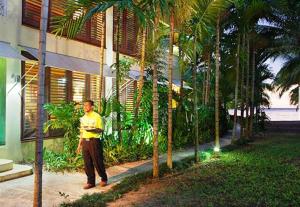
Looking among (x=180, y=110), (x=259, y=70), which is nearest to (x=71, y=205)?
(x=180, y=110)

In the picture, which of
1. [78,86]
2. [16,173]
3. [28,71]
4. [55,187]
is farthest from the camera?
[78,86]

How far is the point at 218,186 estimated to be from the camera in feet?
28.0

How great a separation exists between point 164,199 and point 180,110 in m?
8.20

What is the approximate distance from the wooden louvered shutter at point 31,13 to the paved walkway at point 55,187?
13.0 feet

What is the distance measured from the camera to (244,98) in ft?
67.1

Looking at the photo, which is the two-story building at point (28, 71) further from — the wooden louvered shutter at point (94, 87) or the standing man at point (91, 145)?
the standing man at point (91, 145)

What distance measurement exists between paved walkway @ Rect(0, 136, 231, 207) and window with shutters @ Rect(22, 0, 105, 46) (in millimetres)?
4061

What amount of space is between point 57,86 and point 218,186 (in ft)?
19.6

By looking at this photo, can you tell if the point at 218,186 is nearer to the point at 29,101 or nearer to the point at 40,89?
the point at 40,89

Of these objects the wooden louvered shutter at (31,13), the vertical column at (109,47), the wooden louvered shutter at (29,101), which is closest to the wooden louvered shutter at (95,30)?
the vertical column at (109,47)

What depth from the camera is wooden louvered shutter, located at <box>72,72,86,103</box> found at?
43.3 feet

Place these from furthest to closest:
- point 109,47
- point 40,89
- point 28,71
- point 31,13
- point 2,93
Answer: point 109,47 < point 31,13 < point 28,71 < point 2,93 < point 40,89

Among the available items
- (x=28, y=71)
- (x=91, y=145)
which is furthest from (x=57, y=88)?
(x=91, y=145)

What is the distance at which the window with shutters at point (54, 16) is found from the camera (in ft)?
36.0
